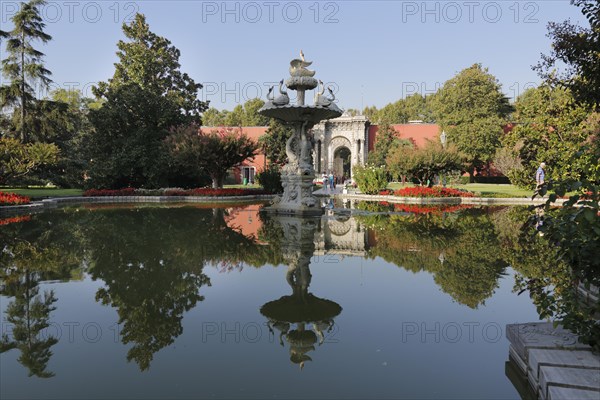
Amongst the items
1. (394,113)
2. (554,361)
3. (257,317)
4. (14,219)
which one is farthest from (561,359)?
(394,113)

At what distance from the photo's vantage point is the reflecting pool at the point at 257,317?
2.93 m

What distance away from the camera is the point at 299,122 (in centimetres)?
1373

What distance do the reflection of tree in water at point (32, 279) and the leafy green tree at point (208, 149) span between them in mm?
9951

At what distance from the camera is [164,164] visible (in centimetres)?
2284

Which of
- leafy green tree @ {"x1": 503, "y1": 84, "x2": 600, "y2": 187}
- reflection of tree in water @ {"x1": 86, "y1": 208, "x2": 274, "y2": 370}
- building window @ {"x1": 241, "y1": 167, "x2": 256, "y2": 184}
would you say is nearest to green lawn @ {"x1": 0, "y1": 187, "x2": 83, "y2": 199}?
reflection of tree in water @ {"x1": 86, "y1": 208, "x2": 274, "y2": 370}

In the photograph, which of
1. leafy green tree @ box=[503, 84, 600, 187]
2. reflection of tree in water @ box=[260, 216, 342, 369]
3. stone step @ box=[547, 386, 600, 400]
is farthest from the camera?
leafy green tree @ box=[503, 84, 600, 187]

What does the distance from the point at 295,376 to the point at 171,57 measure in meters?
31.7

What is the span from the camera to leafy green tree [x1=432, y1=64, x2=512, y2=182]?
35.4 meters

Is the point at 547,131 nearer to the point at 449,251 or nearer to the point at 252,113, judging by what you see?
the point at 449,251

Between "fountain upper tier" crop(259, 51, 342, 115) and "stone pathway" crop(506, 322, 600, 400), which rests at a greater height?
"fountain upper tier" crop(259, 51, 342, 115)

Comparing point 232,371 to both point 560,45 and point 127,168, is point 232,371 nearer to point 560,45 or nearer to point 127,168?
point 560,45

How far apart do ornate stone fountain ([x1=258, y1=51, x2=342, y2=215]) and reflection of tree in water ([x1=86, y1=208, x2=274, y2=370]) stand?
9.51 feet

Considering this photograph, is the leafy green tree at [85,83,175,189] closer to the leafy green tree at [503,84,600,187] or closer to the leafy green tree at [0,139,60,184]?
the leafy green tree at [0,139,60,184]

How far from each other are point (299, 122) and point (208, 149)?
7340mm
